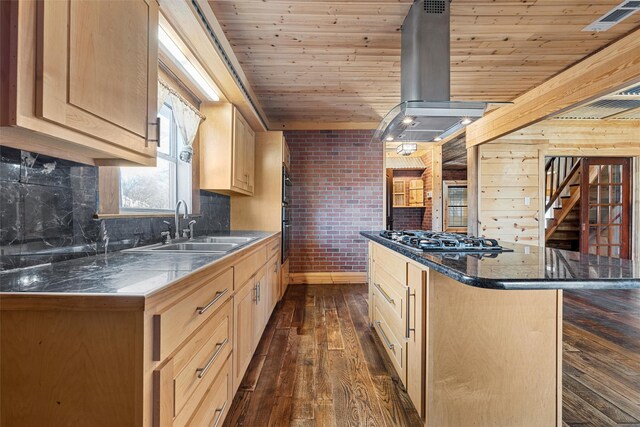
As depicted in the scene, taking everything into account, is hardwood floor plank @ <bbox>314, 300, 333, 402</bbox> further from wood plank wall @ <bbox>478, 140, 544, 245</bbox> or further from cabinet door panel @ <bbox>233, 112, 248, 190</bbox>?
wood plank wall @ <bbox>478, 140, 544, 245</bbox>

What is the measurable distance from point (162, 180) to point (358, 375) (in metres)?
2.09

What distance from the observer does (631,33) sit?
237 cm

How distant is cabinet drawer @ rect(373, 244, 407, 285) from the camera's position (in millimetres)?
1752

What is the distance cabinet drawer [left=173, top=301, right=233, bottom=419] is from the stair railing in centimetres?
685

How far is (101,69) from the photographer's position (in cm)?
103

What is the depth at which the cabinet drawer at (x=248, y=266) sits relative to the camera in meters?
1.69

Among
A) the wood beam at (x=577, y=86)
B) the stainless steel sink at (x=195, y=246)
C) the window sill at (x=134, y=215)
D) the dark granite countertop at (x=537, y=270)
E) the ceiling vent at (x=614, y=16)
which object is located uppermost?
the ceiling vent at (x=614, y=16)

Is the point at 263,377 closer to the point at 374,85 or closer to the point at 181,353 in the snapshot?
the point at 181,353

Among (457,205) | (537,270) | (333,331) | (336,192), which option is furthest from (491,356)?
(457,205)

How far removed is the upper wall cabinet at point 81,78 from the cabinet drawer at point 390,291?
153cm

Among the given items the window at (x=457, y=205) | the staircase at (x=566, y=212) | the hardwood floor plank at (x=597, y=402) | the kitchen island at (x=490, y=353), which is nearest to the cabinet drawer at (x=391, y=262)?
the kitchen island at (x=490, y=353)

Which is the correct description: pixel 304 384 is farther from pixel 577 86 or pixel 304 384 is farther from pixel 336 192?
pixel 577 86

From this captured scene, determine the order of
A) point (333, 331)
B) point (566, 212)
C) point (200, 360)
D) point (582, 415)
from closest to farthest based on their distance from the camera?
point (200, 360) < point (582, 415) < point (333, 331) < point (566, 212)

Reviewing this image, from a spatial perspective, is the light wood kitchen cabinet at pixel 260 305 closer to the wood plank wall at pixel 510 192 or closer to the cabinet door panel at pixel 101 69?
the cabinet door panel at pixel 101 69
